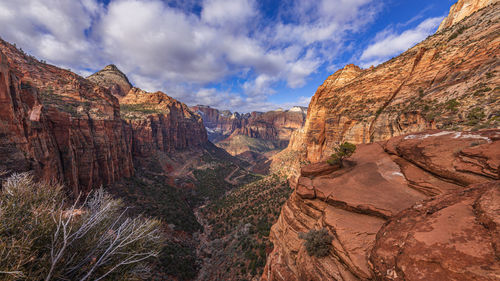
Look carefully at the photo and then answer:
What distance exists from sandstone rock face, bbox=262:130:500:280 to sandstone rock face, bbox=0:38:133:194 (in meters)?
24.1

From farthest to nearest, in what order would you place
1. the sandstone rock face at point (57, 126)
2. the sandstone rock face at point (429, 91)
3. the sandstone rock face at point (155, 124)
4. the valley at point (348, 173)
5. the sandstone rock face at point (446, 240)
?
1. the sandstone rock face at point (155, 124)
2. the sandstone rock face at point (57, 126)
3. the sandstone rock face at point (429, 91)
4. the valley at point (348, 173)
5. the sandstone rock face at point (446, 240)

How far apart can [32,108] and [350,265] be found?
31723mm

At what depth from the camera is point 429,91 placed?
17.4 m

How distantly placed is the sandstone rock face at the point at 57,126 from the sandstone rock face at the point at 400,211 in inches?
950

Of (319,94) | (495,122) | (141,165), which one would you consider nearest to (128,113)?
(141,165)

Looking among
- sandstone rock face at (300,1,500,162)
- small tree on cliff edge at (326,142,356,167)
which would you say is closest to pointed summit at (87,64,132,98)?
sandstone rock face at (300,1,500,162)

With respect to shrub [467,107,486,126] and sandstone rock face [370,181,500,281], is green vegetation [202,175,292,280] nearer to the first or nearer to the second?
sandstone rock face [370,181,500,281]

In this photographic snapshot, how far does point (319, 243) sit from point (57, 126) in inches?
1309

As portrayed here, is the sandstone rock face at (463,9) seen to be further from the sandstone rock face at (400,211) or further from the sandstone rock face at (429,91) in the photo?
the sandstone rock face at (400,211)

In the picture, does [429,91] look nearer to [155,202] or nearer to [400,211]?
[400,211]

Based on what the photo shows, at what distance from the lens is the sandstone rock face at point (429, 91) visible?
1307cm

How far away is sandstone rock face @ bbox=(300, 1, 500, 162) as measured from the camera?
42.9 ft

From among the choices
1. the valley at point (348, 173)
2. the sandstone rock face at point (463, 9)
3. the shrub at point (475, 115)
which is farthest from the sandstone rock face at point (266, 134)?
the shrub at point (475, 115)

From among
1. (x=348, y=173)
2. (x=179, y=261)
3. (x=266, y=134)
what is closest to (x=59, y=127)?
(x=179, y=261)
